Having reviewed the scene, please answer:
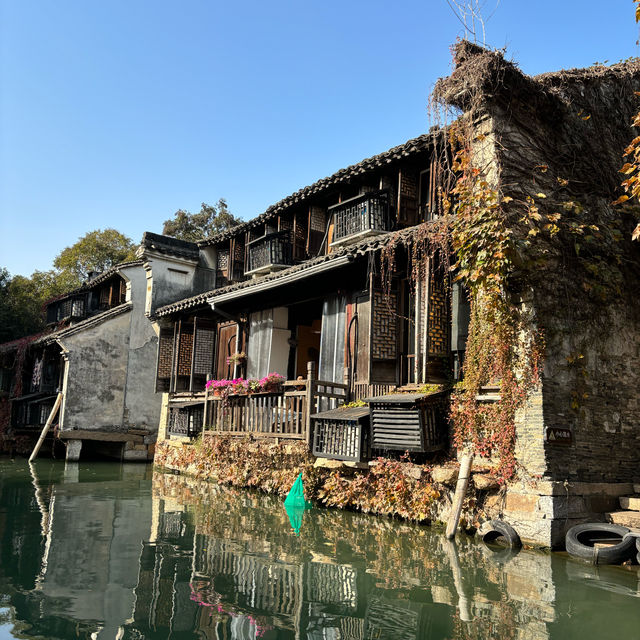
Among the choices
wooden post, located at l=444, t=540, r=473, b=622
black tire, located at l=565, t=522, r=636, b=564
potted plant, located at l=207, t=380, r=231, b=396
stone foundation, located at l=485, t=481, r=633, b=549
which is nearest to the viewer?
wooden post, located at l=444, t=540, r=473, b=622

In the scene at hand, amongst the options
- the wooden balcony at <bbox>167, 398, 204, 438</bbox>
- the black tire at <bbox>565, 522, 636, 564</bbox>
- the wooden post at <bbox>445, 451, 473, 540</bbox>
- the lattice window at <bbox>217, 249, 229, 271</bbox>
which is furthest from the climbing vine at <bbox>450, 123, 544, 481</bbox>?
the lattice window at <bbox>217, 249, 229, 271</bbox>

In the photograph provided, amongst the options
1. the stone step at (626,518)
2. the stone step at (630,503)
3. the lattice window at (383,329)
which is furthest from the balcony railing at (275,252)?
the stone step at (626,518)

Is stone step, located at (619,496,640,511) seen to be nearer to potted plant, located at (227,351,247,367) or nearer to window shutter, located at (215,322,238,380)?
potted plant, located at (227,351,247,367)

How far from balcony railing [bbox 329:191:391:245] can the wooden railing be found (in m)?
3.61

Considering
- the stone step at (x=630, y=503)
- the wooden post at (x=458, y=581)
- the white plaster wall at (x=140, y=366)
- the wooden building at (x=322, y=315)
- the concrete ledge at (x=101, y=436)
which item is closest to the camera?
the wooden post at (x=458, y=581)

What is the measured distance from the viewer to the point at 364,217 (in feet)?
43.7

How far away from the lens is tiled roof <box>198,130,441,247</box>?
11.7 m

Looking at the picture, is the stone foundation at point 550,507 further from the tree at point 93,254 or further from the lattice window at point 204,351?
the tree at point 93,254

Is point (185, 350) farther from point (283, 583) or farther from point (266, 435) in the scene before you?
point (283, 583)

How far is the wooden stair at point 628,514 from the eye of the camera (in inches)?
297

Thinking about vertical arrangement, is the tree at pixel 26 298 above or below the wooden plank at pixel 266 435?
above

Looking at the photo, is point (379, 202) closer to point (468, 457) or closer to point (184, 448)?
point (468, 457)

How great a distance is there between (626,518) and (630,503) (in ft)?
1.67

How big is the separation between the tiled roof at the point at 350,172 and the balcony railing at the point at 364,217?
64 centimetres
